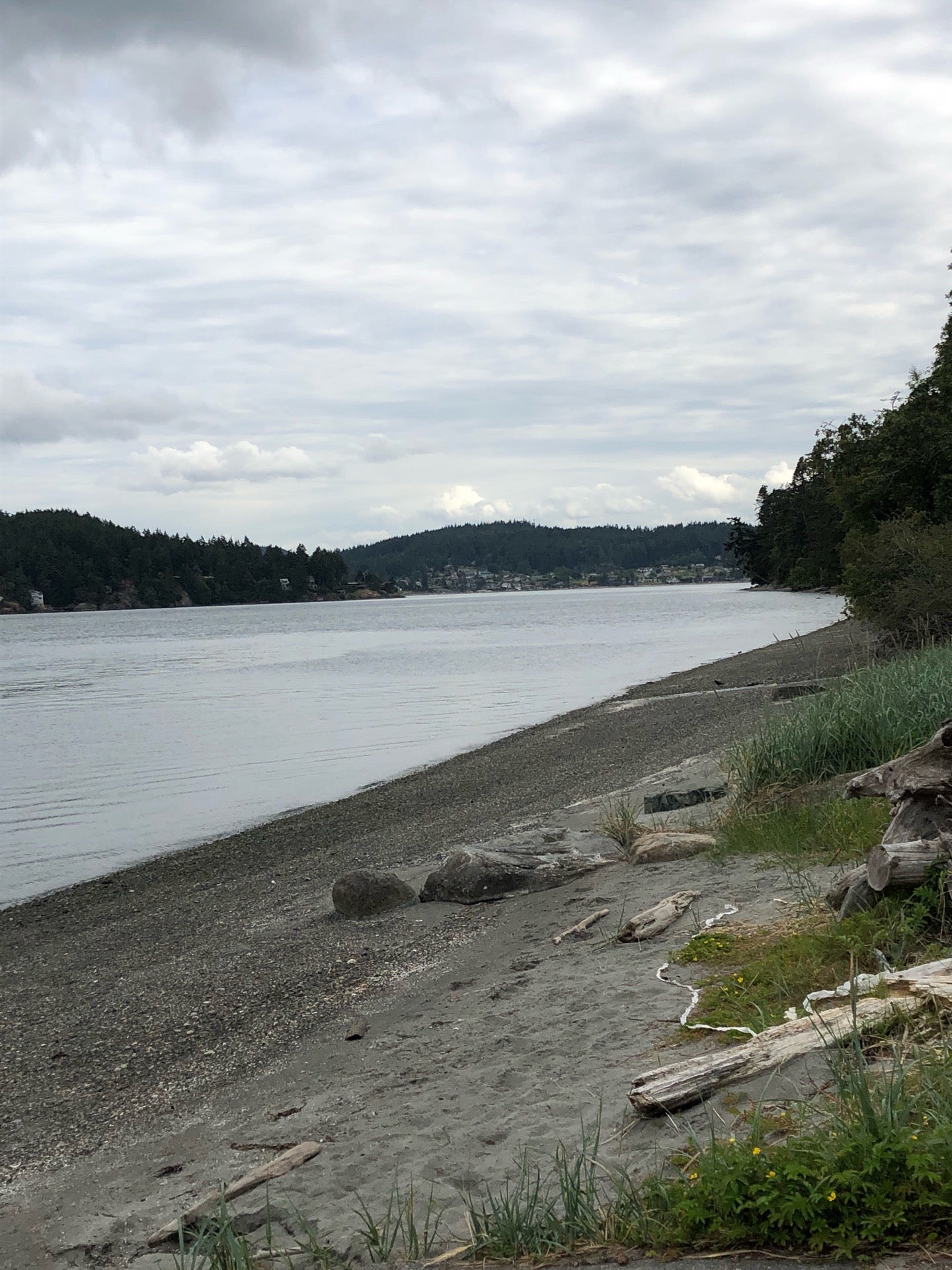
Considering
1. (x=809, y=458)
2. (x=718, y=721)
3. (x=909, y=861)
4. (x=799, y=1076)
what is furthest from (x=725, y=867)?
(x=809, y=458)

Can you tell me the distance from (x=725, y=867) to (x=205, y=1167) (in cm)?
453

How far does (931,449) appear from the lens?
112 ft

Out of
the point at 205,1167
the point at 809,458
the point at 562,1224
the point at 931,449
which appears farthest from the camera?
the point at 809,458

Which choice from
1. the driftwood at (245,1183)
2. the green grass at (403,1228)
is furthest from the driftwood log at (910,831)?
the driftwood at (245,1183)

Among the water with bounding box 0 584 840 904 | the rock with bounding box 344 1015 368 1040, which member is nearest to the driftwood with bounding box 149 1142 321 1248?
the rock with bounding box 344 1015 368 1040

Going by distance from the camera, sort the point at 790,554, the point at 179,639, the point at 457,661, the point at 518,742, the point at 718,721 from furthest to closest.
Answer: the point at 790,554
the point at 179,639
the point at 457,661
the point at 518,742
the point at 718,721

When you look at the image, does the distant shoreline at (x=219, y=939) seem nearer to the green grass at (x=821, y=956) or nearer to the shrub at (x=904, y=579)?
the green grass at (x=821, y=956)

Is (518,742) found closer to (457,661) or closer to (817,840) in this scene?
(817,840)

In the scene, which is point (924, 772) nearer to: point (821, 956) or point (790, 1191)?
point (821, 956)

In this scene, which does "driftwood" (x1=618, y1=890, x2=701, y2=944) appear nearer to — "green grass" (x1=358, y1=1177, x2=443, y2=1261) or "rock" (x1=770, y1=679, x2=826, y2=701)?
"green grass" (x1=358, y1=1177, x2=443, y2=1261)

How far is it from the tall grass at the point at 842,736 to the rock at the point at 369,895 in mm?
3181

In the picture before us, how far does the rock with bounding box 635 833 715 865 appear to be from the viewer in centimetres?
879

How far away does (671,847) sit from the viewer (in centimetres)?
888

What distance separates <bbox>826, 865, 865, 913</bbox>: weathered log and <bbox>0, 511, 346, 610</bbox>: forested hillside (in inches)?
6545
